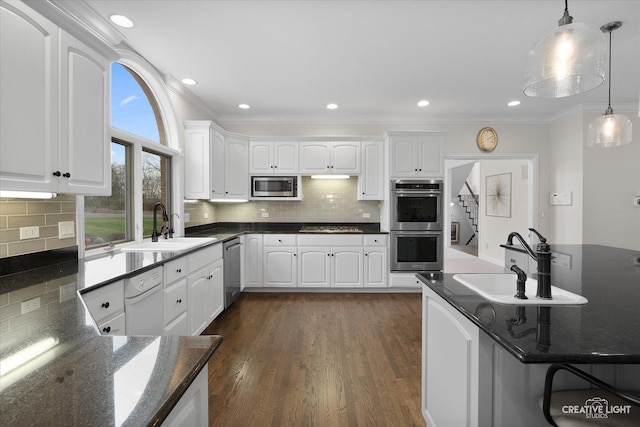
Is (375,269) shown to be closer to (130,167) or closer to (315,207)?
(315,207)

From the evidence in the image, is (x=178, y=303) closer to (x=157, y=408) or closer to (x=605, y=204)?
(x=157, y=408)

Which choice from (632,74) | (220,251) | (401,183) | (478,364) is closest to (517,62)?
(632,74)

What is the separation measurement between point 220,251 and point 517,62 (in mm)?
3648

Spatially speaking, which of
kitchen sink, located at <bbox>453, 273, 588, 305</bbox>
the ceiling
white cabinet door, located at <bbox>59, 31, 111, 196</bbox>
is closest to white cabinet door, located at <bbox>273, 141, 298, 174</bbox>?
the ceiling

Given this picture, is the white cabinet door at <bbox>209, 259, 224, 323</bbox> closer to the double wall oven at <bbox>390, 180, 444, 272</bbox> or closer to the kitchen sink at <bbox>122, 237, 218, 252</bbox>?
→ the kitchen sink at <bbox>122, 237, 218, 252</bbox>

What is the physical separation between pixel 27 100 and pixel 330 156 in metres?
3.36

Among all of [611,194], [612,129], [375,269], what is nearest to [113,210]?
[375,269]

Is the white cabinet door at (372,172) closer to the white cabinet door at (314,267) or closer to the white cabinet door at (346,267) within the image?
the white cabinet door at (346,267)

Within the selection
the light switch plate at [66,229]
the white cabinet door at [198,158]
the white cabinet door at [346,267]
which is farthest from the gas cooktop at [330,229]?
the light switch plate at [66,229]

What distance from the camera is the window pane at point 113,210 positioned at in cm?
230

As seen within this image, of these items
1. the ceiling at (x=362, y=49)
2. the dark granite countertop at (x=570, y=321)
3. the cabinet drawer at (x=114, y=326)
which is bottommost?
the cabinet drawer at (x=114, y=326)

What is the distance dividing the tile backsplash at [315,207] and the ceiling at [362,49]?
3.96 feet

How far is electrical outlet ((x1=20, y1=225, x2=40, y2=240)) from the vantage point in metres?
1.69

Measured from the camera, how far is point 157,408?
54 cm
